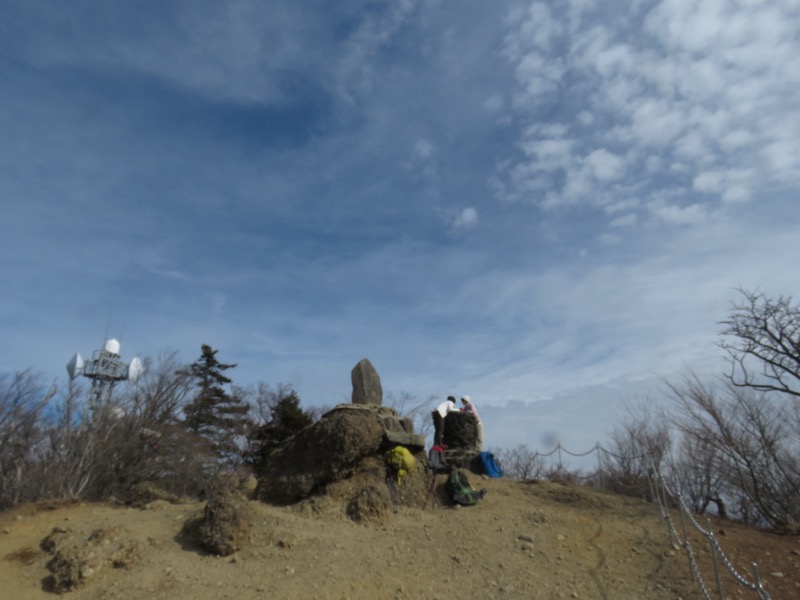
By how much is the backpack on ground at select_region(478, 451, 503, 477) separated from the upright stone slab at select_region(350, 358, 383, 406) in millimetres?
Answer: 2705

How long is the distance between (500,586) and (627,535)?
2657mm

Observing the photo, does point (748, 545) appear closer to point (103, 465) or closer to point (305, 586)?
point (305, 586)

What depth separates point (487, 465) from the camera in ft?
41.0

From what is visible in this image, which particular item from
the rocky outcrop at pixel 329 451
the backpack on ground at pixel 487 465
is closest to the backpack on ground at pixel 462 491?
the rocky outcrop at pixel 329 451

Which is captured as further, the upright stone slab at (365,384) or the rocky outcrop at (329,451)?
the upright stone slab at (365,384)

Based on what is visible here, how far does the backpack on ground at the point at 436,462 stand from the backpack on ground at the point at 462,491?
465mm

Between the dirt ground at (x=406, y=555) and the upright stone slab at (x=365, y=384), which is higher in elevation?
the upright stone slab at (x=365, y=384)

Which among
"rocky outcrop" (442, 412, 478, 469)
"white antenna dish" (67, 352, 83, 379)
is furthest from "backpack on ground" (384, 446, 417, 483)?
"white antenna dish" (67, 352, 83, 379)

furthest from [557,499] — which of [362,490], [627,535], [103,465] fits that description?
[103,465]

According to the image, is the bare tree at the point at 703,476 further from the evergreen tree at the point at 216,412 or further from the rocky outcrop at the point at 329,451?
the evergreen tree at the point at 216,412

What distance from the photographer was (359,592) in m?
7.22

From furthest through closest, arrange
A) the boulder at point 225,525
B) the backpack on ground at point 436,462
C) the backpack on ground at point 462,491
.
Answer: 1. the backpack on ground at point 436,462
2. the backpack on ground at point 462,491
3. the boulder at point 225,525

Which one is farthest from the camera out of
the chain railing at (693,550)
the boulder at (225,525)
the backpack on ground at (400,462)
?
the backpack on ground at (400,462)

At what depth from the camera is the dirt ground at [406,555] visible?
7273mm
